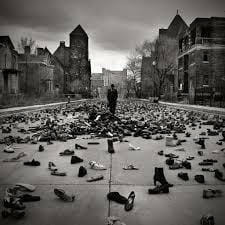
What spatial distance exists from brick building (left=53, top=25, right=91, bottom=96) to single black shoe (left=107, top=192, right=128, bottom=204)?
7117 centimetres

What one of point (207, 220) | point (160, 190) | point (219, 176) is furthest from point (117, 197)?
point (219, 176)

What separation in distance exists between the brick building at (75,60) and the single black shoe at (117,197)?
7117 cm

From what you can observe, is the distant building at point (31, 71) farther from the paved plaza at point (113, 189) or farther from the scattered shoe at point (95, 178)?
the scattered shoe at point (95, 178)

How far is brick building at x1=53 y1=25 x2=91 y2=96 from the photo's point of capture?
7350cm

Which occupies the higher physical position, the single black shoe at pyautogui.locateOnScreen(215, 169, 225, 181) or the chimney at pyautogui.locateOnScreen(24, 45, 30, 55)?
the chimney at pyautogui.locateOnScreen(24, 45, 30, 55)

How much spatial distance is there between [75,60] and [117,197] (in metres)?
75.3

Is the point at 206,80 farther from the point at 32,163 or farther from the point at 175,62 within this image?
the point at 32,163

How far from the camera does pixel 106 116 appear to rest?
11.7 m

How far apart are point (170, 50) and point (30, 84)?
31321mm

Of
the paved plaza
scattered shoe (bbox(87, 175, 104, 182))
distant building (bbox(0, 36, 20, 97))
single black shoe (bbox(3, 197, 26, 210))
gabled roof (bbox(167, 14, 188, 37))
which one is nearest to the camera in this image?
the paved plaza

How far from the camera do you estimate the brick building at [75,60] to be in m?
73.5

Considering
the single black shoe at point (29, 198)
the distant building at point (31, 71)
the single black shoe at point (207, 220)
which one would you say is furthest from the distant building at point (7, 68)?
the single black shoe at point (207, 220)

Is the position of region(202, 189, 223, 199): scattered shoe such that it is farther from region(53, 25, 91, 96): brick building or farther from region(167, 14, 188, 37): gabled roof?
region(53, 25, 91, 96): brick building

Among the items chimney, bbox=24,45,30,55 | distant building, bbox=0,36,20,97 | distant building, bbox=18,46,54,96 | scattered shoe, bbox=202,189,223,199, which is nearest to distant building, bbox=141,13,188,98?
distant building, bbox=18,46,54,96
